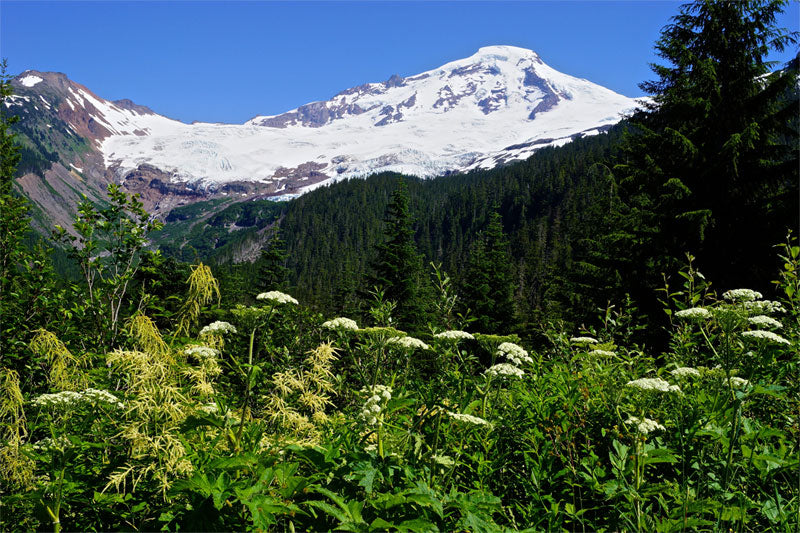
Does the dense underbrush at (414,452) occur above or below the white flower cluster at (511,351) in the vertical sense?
below

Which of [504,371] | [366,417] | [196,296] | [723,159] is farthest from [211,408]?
[723,159]

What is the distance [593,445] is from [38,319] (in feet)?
22.7

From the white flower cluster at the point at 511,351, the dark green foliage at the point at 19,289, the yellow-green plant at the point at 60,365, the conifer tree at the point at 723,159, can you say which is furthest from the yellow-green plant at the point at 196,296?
the conifer tree at the point at 723,159

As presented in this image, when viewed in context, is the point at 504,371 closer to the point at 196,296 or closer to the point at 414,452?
the point at 414,452

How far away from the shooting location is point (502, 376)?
346 centimetres

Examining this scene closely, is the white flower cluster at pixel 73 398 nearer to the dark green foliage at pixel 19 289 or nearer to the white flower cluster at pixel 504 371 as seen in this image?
the white flower cluster at pixel 504 371

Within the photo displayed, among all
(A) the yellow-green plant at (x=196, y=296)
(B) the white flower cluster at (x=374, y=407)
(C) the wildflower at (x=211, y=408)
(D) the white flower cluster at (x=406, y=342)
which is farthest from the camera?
(A) the yellow-green plant at (x=196, y=296)

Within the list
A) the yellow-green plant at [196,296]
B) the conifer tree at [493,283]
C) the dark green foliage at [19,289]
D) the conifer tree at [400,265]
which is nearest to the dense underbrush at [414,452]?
the yellow-green plant at [196,296]

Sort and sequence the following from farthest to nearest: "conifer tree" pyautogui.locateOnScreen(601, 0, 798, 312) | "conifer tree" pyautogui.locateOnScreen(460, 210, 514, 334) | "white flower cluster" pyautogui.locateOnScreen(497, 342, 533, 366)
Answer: "conifer tree" pyautogui.locateOnScreen(460, 210, 514, 334) → "conifer tree" pyautogui.locateOnScreen(601, 0, 798, 312) → "white flower cluster" pyautogui.locateOnScreen(497, 342, 533, 366)

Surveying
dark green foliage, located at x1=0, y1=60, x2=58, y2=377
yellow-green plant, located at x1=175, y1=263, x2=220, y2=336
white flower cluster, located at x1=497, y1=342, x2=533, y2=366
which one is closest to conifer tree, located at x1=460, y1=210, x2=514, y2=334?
dark green foliage, located at x1=0, y1=60, x2=58, y2=377

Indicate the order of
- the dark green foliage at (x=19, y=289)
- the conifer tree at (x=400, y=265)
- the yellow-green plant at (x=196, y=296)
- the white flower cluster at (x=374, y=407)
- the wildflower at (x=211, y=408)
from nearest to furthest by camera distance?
the white flower cluster at (x=374, y=407)
the wildflower at (x=211, y=408)
the yellow-green plant at (x=196, y=296)
the dark green foliage at (x=19, y=289)
the conifer tree at (x=400, y=265)

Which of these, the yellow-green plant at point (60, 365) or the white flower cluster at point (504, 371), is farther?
the yellow-green plant at point (60, 365)

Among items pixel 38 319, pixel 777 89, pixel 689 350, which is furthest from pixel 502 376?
pixel 777 89

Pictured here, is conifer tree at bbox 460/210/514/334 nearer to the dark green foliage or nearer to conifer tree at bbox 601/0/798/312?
conifer tree at bbox 601/0/798/312
